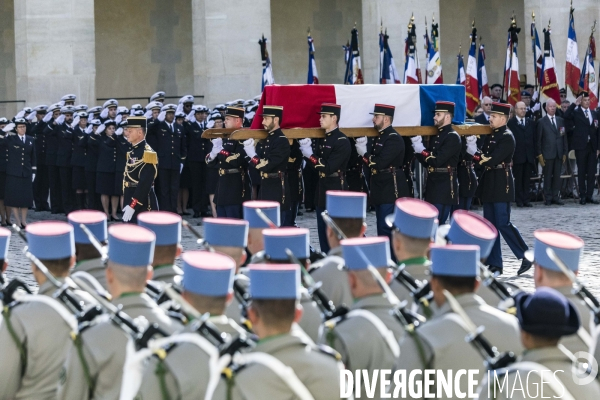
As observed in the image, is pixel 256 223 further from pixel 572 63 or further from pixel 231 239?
pixel 572 63

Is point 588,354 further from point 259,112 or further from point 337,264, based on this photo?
point 259,112

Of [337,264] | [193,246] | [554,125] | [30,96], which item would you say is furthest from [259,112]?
[30,96]

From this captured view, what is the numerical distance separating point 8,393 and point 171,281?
1155 millimetres

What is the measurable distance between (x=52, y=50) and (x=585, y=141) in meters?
9.36

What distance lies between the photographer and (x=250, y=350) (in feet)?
13.5

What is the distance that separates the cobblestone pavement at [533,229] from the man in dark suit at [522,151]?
347 mm

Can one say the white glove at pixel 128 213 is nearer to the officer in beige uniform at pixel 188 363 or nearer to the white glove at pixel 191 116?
the officer in beige uniform at pixel 188 363

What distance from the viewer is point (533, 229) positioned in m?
14.7

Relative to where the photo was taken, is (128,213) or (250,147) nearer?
(128,213)

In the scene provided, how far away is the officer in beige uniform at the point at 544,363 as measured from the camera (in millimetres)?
3961

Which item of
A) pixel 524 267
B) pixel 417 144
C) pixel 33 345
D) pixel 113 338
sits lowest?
pixel 524 267

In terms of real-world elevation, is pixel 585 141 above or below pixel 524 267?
above

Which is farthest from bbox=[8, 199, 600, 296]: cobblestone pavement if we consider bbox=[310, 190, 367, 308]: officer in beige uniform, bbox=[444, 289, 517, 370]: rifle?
bbox=[444, 289, 517, 370]: rifle

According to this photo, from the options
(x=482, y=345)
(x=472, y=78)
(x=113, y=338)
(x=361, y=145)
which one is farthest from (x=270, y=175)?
(x=472, y=78)
